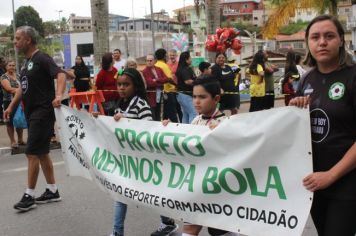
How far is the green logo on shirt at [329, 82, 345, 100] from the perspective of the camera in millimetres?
2408

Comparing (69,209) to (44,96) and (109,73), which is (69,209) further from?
(109,73)

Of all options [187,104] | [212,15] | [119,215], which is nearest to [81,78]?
[187,104]

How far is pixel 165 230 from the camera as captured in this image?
14.4ft

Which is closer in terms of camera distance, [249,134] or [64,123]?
[249,134]

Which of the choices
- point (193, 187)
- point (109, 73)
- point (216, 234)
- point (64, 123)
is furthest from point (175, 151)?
point (109, 73)

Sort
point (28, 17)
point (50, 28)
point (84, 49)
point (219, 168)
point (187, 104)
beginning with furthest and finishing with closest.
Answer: point (50, 28)
point (28, 17)
point (84, 49)
point (187, 104)
point (219, 168)

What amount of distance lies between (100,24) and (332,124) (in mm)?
9786

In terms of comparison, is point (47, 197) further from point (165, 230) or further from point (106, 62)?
point (106, 62)

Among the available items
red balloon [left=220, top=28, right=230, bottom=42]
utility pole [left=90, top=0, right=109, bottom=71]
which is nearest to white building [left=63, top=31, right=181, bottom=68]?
red balloon [left=220, top=28, right=230, bottom=42]

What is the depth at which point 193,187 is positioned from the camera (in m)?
3.24

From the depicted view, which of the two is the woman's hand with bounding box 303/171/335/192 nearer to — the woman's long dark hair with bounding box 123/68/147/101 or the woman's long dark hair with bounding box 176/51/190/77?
the woman's long dark hair with bounding box 123/68/147/101

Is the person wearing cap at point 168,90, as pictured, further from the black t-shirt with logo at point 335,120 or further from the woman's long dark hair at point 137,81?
the black t-shirt with logo at point 335,120

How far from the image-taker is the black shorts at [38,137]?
5.22m

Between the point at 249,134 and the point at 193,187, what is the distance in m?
0.57
